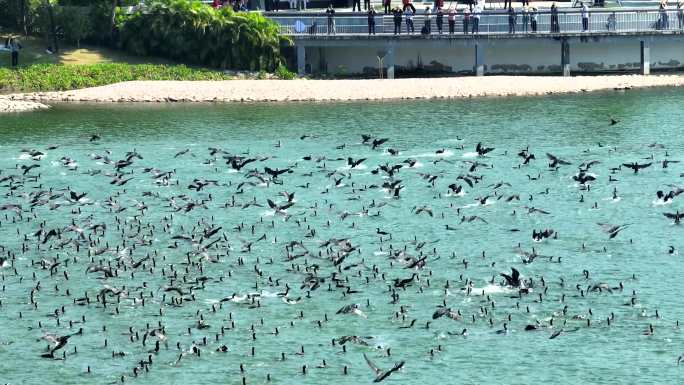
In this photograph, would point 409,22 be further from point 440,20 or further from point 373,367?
point 373,367

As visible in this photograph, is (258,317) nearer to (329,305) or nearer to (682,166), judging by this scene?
(329,305)

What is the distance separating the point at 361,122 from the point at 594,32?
20.7 metres

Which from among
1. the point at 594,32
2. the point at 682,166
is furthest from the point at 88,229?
the point at 594,32

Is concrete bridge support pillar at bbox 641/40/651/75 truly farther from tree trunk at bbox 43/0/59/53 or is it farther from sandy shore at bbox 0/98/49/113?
sandy shore at bbox 0/98/49/113

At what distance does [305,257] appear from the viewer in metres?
47.2

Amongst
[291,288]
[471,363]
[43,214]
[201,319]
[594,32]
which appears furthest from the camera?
[594,32]

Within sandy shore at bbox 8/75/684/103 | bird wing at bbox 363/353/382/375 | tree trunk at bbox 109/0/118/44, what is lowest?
bird wing at bbox 363/353/382/375

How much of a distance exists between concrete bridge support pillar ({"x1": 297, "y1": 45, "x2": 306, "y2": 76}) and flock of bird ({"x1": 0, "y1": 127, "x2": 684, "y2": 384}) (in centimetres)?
2626

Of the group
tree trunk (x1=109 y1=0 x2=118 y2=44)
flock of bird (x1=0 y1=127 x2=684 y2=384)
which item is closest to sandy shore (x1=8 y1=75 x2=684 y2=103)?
tree trunk (x1=109 y1=0 x2=118 y2=44)

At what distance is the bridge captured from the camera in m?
91.6

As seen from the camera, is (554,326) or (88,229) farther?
(88,229)

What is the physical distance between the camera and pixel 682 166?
2463 inches

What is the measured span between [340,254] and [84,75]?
155ft

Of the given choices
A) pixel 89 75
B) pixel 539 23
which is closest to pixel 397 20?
pixel 539 23
